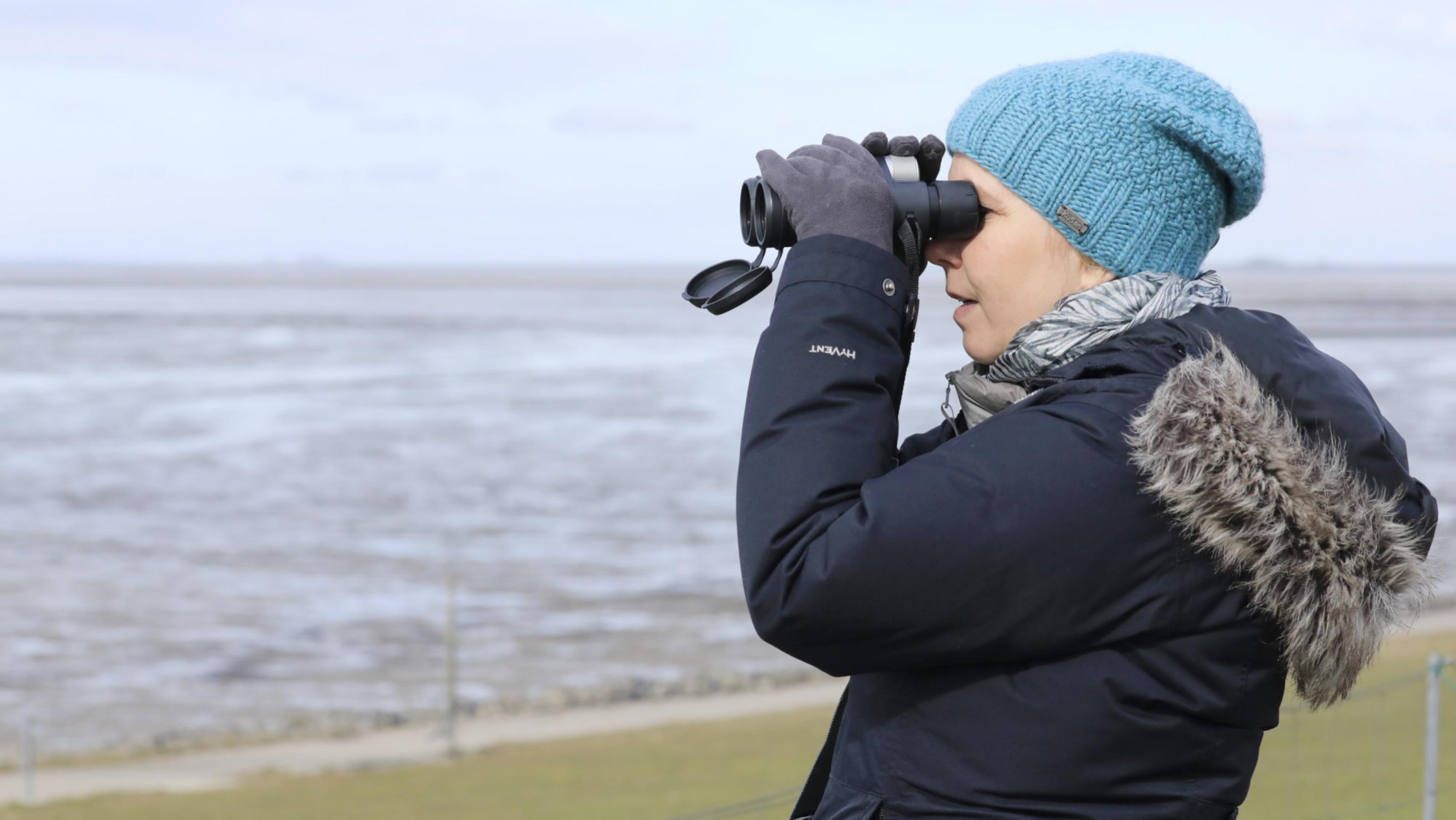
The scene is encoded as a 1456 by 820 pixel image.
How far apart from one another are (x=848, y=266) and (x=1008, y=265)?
0.58 ft

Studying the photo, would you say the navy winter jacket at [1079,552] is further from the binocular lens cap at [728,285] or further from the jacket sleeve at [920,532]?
the binocular lens cap at [728,285]

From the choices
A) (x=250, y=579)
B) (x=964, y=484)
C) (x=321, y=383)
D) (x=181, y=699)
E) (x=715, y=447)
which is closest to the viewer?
(x=964, y=484)

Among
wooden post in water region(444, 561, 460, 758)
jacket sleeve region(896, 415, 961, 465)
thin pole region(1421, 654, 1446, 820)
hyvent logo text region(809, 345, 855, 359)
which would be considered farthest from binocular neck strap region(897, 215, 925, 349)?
wooden post in water region(444, 561, 460, 758)

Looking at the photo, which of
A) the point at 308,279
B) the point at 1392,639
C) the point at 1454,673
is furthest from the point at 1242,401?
the point at 308,279

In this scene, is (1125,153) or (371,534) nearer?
(1125,153)

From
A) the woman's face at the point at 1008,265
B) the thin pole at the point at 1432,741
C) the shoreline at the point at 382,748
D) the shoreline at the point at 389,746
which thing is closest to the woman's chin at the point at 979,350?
the woman's face at the point at 1008,265

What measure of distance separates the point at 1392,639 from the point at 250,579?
392 inches

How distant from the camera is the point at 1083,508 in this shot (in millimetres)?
1080

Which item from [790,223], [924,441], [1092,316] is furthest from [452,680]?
[1092,316]

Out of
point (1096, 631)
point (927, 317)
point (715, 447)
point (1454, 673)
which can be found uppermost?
point (1096, 631)

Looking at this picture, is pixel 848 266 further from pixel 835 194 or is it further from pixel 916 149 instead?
pixel 916 149

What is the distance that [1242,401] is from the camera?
44.0 inches

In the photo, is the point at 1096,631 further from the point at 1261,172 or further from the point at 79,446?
the point at 79,446

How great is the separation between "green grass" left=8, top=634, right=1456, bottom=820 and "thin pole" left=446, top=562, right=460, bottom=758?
14.4 inches
